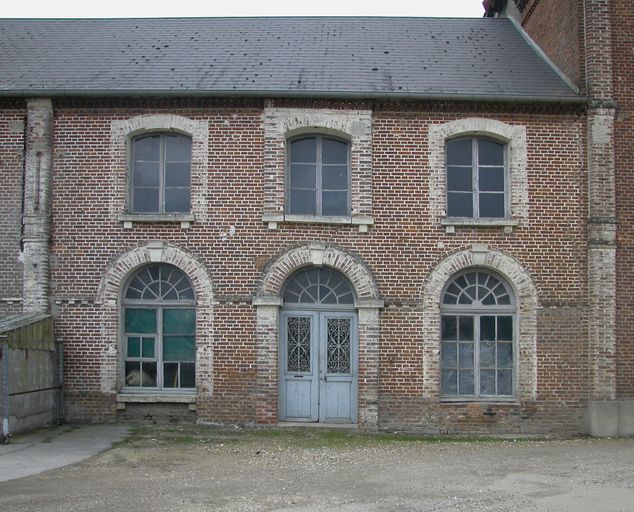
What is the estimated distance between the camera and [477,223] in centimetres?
1467

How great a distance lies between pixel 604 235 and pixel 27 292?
10.0m

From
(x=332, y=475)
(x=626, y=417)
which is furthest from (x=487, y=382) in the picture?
(x=332, y=475)

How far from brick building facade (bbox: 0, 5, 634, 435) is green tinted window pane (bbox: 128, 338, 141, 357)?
32 mm

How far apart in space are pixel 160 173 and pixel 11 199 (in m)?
2.63

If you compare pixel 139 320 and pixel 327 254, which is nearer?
pixel 327 254

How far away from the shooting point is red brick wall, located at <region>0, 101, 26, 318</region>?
14.6m

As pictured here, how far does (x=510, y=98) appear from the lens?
48.1 feet

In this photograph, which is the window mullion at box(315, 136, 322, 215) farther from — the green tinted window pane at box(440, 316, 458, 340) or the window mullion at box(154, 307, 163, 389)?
the window mullion at box(154, 307, 163, 389)

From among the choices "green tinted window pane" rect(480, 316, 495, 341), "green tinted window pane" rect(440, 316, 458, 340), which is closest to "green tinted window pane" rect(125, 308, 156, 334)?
"green tinted window pane" rect(440, 316, 458, 340)

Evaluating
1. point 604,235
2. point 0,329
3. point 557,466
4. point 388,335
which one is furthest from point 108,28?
point 557,466

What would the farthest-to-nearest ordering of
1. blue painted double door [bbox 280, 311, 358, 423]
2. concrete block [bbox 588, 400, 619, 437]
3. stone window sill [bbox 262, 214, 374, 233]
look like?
blue painted double door [bbox 280, 311, 358, 423] → stone window sill [bbox 262, 214, 374, 233] → concrete block [bbox 588, 400, 619, 437]

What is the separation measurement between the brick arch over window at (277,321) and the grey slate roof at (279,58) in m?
2.85

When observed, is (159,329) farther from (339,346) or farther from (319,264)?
(339,346)

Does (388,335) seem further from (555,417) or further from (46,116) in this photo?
(46,116)
